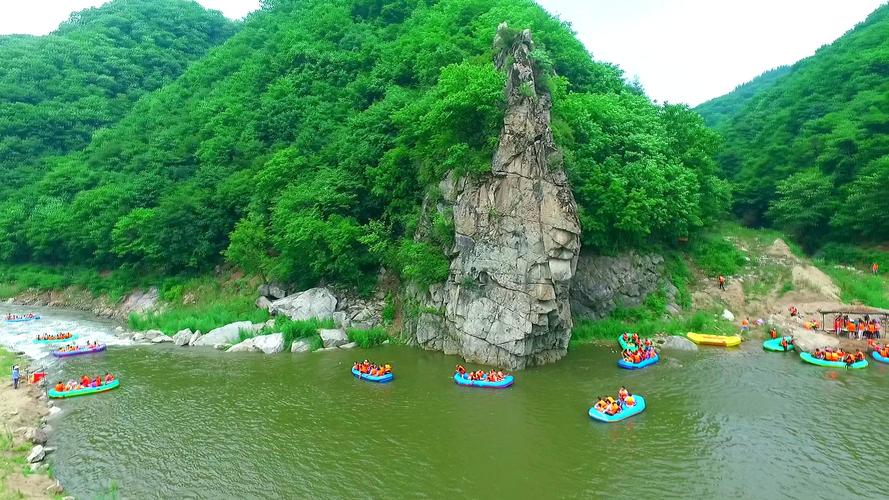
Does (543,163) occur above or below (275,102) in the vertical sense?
below

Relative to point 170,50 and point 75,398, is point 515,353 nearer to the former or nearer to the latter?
point 75,398

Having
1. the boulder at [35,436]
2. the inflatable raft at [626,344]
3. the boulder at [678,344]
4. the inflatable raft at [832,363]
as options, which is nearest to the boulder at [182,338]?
the boulder at [35,436]

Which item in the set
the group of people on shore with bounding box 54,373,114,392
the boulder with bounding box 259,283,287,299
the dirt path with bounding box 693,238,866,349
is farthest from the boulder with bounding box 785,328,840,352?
the group of people on shore with bounding box 54,373,114,392

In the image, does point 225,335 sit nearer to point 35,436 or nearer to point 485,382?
point 35,436

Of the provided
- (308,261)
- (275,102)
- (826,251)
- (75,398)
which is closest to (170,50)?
(275,102)

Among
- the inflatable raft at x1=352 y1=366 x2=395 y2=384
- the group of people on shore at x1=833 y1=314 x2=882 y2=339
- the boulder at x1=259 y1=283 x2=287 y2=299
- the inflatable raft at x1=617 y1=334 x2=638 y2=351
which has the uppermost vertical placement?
the boulder at x1=259 y1=283 x2=287 y2=299

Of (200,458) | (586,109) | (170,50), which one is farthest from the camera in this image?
(170,50)

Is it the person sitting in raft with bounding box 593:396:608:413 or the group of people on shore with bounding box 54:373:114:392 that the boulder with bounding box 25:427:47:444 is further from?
the person sitting in raft with bounding box 593:396:608:413
